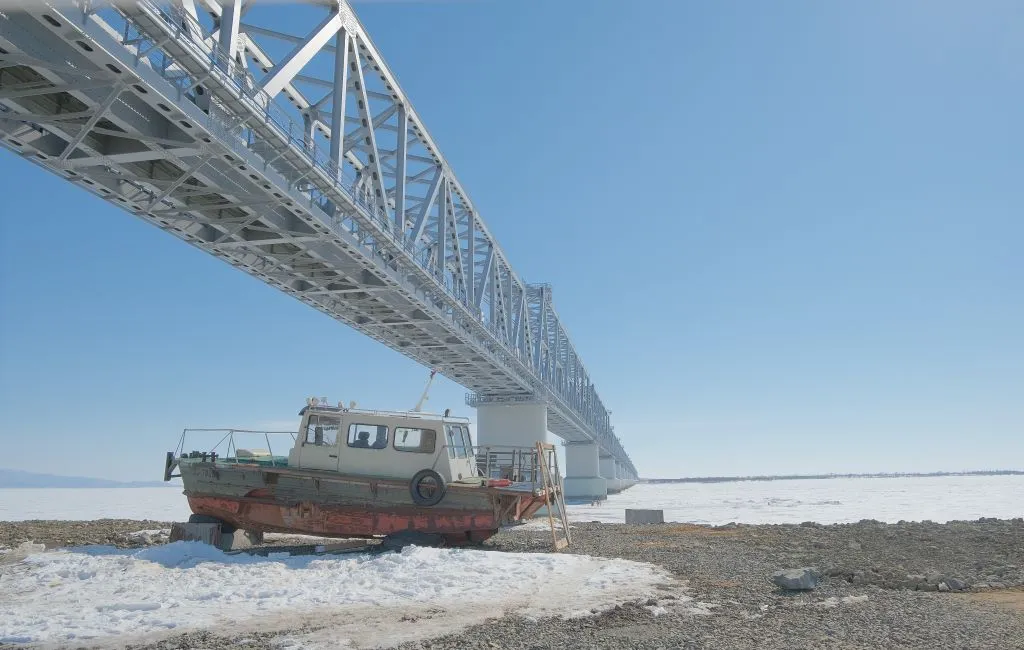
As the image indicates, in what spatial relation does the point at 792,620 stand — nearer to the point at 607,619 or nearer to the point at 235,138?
the point at 607,619

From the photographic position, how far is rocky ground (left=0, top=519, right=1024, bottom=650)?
7.61 metres

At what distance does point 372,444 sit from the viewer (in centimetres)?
1564

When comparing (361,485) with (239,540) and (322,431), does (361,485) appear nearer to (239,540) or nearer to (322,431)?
(322,431)

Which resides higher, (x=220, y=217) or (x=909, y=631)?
(x=220, y=217)

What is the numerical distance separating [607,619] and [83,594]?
7.04 m

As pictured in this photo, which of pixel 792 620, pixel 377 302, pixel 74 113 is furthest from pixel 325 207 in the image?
pixel 792 620

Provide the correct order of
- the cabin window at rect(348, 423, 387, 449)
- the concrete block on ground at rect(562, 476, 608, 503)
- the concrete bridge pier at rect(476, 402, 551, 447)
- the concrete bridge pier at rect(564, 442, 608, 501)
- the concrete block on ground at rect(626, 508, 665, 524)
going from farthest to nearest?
the concrete bridge pier at rect(564, 442, 608, 501) → the concrete block on ground at rect(562, 476, 608, 503) → the concrete bridge pier at rect(476, 402, 551, 447) → the concrete block on ground at rect(626, 508, 665, 524) → the cabin window at rect(348, 423, 387, 449)

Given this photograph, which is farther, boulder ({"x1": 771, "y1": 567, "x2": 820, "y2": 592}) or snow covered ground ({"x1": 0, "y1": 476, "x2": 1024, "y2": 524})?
snow covered ground ({"x1": 0, "y1": 476, "x2": 1024, "y2": 524})

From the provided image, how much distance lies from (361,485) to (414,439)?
157 centimetres

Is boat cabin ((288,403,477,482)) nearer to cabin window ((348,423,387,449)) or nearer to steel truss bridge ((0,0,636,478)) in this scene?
cabin window ((348,423,387,449))

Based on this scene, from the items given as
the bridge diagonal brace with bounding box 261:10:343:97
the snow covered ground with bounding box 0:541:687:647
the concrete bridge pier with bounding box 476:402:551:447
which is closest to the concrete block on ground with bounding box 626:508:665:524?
the snow covered ground with bounding box 0:541:687:647

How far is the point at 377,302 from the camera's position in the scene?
93.1 feet

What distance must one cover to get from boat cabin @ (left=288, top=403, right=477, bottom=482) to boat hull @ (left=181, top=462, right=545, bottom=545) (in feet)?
1.67

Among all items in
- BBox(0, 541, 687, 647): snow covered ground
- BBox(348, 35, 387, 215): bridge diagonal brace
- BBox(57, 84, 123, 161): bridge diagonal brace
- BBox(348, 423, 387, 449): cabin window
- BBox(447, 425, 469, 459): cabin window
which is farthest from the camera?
BBox(348, 35, 387, 215): bridge diagonal brace
